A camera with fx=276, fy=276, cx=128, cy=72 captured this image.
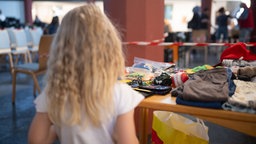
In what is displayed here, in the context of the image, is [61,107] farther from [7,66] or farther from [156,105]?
[7,66]

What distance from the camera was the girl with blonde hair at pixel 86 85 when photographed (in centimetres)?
88

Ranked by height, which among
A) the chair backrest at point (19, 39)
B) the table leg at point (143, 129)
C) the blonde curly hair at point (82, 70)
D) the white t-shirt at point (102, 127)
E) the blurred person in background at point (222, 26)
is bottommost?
the table leg at point (143, 129)

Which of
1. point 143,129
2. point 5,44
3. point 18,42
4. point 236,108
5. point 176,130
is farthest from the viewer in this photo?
point 18,42

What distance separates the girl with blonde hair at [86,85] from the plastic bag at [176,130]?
53cm

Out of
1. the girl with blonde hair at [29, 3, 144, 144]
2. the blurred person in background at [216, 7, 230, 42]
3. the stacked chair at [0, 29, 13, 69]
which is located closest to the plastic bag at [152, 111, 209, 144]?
the girl with blonde hair at [29, 3, 144, 144]

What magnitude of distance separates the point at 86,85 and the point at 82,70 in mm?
50

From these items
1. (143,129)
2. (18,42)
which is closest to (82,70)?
(143,129)

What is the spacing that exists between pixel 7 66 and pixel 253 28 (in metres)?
5.42

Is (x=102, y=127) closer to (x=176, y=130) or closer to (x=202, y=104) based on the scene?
(x=202, y=104)

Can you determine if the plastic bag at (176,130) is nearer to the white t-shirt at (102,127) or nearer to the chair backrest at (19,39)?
the white t-shirt at (102,127)

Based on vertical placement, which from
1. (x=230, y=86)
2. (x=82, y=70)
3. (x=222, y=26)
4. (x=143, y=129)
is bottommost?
(x=143, y=129)

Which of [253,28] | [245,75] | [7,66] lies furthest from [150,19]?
[7,66]

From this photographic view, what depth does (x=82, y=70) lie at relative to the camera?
0.88m

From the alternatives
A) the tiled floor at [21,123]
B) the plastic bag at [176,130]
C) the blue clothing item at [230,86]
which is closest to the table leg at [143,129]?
the plastic bag at [176,130]
